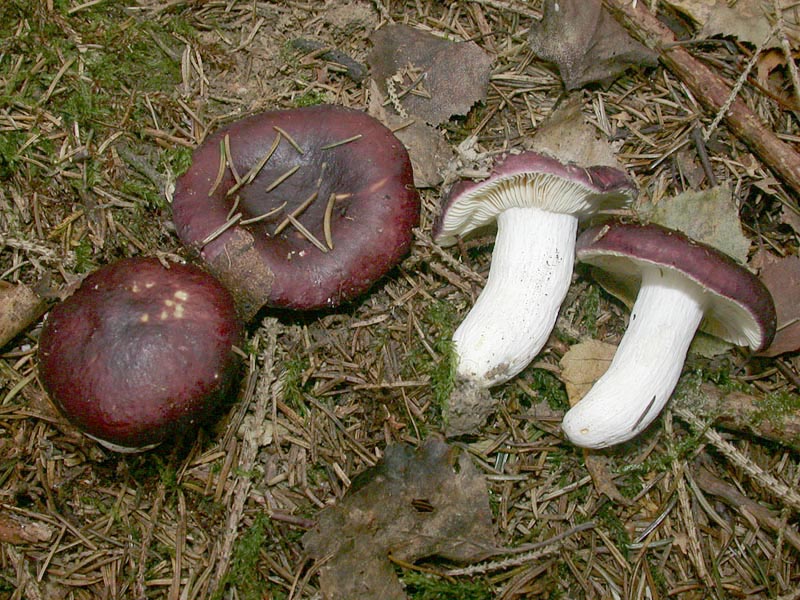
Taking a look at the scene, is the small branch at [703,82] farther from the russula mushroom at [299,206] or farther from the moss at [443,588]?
the moss at [443,588]

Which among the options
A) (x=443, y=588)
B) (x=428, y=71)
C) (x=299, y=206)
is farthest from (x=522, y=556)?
(x=428, y=71)

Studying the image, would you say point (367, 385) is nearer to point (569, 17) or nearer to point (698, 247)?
point (698, 247)

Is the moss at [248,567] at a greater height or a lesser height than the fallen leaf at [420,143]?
lesser

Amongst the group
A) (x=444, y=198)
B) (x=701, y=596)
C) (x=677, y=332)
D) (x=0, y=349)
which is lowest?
(x=701, y=596)

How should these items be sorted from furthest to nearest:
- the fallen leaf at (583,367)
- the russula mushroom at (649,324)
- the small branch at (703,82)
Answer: the small branch at (703,82)
the fallen leaf at (583,367)
the russula mushroom at (649,324)

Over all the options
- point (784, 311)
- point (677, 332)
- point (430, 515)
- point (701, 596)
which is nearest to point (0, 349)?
point (430, 515)

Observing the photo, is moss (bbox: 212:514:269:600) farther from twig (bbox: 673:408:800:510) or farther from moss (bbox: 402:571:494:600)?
twig (bbox: 673:408:800:510)

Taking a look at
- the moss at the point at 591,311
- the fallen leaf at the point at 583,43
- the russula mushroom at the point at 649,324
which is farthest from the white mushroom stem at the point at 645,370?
the fallen leaf at the point at 583,43
